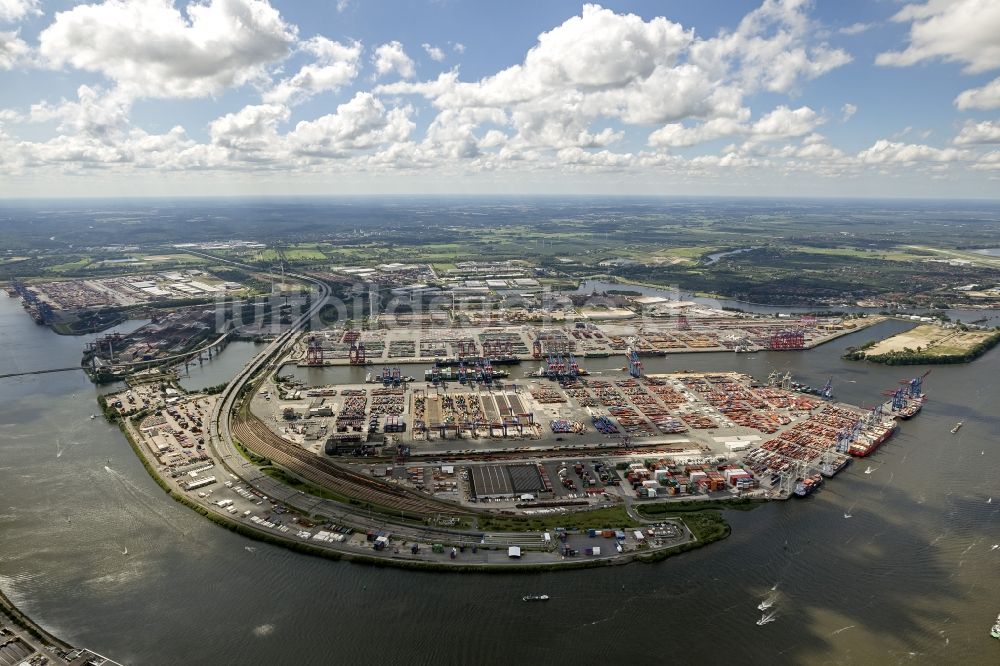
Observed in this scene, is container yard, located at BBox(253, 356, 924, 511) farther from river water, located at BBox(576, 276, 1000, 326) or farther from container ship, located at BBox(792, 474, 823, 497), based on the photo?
river water, located at BBox(576, 276, 1000, 326)

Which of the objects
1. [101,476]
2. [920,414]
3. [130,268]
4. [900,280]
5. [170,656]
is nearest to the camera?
[170,656]

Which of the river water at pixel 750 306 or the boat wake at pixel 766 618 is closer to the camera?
the boat wake at pixel 766 618

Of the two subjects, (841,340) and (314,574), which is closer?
(314,574)

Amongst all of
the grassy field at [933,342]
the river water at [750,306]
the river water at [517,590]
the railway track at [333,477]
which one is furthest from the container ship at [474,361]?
the river water at [750,306]

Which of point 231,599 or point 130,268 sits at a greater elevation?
point 130,268

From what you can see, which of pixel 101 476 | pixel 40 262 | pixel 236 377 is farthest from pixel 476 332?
pixel 40 262

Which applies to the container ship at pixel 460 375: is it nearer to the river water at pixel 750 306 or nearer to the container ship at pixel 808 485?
the container ship at pixel 808 485

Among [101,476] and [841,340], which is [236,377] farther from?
[841,340]
